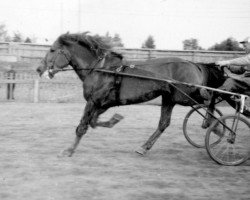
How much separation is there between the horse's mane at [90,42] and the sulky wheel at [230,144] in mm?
2267

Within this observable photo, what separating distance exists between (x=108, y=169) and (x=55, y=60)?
244cm

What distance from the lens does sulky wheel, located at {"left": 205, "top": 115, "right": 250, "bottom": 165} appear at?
7.11 metres

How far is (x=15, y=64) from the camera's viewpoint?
18.0 metres

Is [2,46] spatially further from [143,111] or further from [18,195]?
[18,195]

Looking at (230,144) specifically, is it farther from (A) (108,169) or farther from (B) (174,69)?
(A) (108,169)

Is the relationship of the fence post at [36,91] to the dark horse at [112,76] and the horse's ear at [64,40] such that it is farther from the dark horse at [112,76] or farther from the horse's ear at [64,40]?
the horse's ear at [64,40]

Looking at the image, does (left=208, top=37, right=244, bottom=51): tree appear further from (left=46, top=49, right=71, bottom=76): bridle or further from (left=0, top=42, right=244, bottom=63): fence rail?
(left=46, top=49, right=71, bottom=76): bridle

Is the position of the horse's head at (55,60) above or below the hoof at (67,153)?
above

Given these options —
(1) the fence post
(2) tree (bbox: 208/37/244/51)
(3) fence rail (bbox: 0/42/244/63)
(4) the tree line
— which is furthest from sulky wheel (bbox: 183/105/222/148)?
(2) tree (bbox: 208/37/244/51)

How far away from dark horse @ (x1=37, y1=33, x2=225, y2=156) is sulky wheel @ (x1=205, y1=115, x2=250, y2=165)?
0.89 meters

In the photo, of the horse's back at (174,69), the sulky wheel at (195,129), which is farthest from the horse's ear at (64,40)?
the sulky wheel at (195,129)

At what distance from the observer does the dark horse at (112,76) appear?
766 centimetres

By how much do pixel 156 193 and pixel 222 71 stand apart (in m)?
3.75

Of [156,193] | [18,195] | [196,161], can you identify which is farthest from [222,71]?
[18,195]
